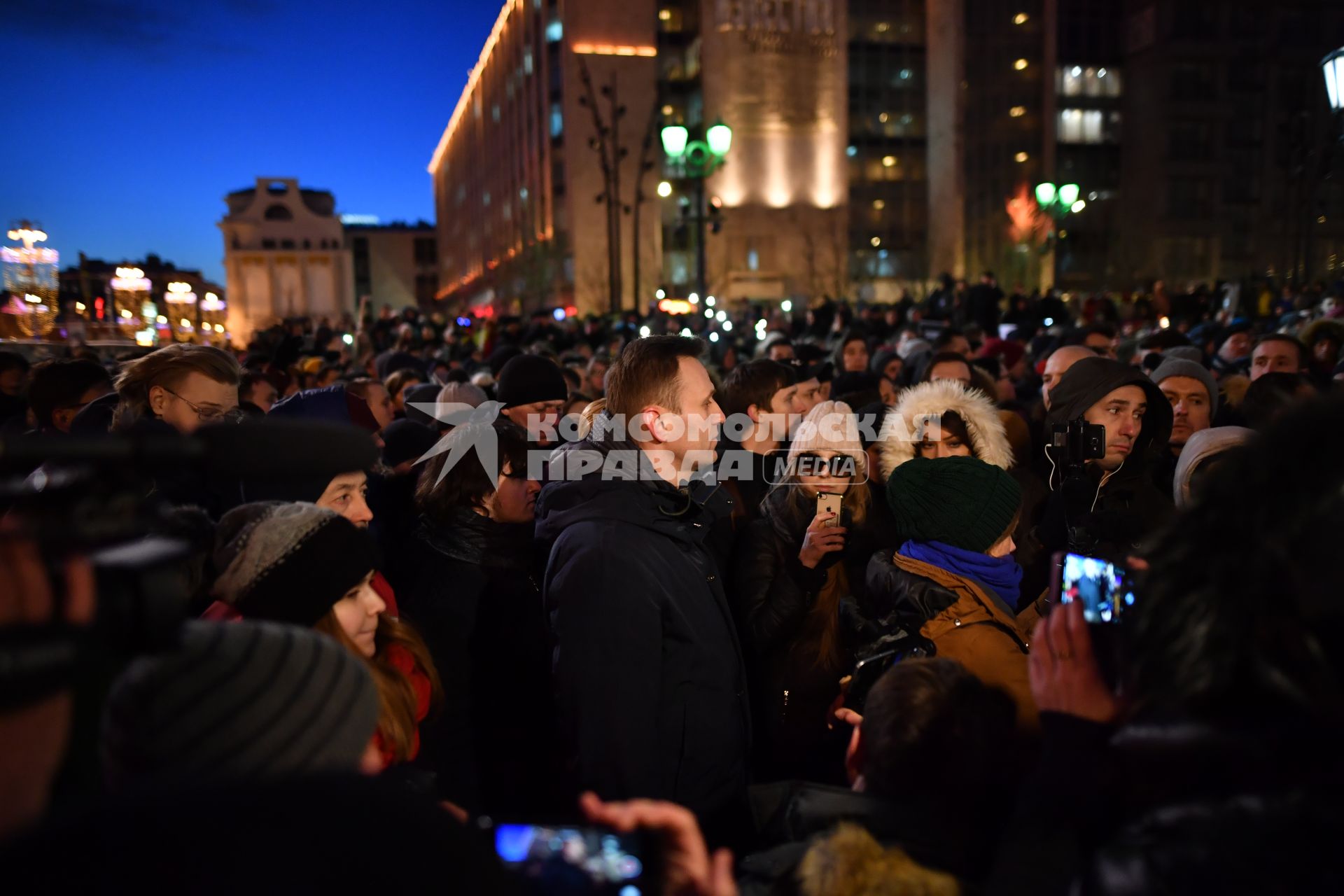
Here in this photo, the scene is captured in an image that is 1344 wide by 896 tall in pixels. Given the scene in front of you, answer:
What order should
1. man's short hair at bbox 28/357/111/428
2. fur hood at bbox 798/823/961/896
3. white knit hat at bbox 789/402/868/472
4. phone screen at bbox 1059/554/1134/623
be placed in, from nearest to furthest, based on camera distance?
fur hood at bbox 798/823/961/896 → phone screen at bbox 1059/554/1134/623 → white knit hat at bbox 789/402/868/472 → man's short hair at bbox 28/357/111/428

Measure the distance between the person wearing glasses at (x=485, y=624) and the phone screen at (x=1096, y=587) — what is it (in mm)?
2005

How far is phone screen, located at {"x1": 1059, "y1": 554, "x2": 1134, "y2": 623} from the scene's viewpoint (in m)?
1.95

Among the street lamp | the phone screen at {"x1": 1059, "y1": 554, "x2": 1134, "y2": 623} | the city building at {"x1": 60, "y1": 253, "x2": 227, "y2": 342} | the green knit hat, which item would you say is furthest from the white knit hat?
the city building at {"x1": 60, "y1": 253, "x2": 227, "y2": 342}

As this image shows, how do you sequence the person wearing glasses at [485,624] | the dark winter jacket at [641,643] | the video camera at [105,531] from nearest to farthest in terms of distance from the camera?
the video camera at [105,531], the dark winter jacket at [641,643], the person wearing glasses at [485,624]

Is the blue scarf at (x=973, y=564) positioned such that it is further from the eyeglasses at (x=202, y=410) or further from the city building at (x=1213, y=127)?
the city building at (x=1213, y=127)

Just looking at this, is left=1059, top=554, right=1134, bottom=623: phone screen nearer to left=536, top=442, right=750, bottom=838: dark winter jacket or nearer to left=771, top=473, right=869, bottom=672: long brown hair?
left=536, top=442, right=750, bottom=838: dark winter jacket

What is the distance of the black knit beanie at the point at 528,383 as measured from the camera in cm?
626

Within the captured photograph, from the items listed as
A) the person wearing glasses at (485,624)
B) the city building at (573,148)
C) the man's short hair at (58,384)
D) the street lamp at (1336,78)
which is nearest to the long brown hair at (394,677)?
the person wearing glasses at (485,624)

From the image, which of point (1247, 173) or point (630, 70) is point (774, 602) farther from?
point (1247, 173)

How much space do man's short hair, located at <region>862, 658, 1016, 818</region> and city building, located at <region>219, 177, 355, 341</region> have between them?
4362 inches

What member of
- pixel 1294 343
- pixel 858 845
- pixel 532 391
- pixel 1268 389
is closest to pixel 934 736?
pixel 858 845

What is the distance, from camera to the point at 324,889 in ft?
3.31

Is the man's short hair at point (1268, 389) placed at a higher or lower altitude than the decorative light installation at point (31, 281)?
lower

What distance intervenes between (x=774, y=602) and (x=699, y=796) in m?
1.04
